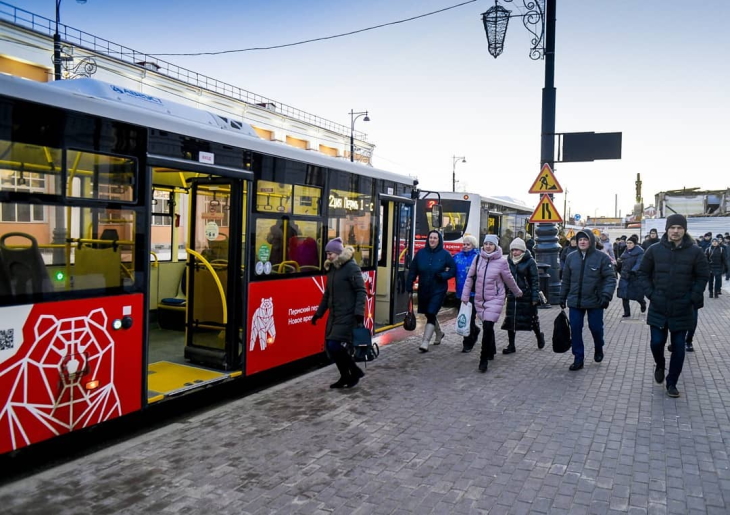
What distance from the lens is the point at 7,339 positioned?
3.87 meters

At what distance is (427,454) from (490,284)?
11.7 feet

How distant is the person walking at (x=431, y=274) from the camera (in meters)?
8.66

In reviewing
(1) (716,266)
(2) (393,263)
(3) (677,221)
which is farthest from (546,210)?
(1) (716,266)

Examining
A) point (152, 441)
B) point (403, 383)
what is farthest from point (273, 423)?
point (403, 383)

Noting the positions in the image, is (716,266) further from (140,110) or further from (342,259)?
(140,110)

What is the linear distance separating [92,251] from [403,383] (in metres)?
3.86

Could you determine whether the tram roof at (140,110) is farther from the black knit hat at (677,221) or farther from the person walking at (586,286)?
the black knit hat at (677,221)

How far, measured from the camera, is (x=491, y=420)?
558 cm

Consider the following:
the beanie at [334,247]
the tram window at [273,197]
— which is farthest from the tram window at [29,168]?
the beanie at [334,247]

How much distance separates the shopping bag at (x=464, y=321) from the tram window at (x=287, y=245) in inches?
85.0

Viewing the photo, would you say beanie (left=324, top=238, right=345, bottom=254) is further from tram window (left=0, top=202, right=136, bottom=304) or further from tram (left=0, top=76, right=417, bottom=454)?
tram window (left=0, top=202, right=136, bottom=304)

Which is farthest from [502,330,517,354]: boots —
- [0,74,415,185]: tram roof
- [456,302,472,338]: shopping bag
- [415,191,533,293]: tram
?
[415,191,533,293]: tram

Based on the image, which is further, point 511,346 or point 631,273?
point 631,273

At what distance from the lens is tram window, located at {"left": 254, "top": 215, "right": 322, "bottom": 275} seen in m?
6.35
